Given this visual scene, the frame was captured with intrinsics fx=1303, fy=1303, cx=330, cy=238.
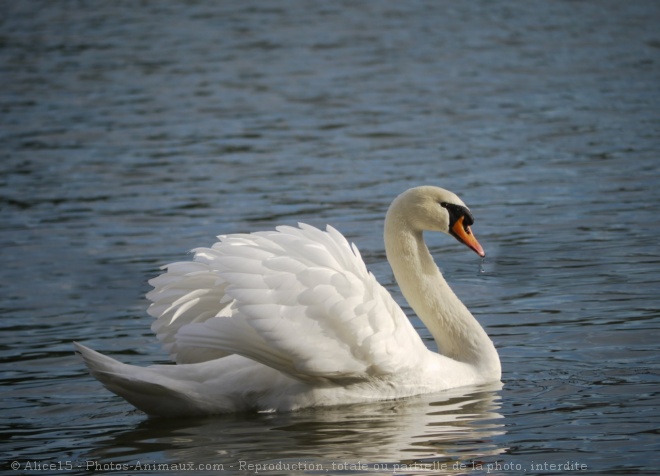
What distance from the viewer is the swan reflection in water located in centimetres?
687

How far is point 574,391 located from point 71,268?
5840 millimetres

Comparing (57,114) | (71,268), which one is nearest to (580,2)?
(57,114)

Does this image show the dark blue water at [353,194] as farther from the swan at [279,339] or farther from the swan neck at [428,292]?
the swan neck at [428,292]

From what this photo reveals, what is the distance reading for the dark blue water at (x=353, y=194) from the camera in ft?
24.1

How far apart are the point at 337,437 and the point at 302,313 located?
2.46 ft

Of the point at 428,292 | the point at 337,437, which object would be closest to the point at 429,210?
the point at 428,292

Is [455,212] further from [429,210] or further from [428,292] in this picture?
[428,292]

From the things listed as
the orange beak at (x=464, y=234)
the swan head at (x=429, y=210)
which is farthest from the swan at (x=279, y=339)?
the swan head at (x=429, y=210)

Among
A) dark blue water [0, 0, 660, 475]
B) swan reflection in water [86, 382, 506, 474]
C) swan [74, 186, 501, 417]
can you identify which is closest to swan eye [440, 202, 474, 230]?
swan [74, 186, 501, 417]

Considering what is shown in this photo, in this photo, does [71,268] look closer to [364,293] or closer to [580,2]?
[364,293]

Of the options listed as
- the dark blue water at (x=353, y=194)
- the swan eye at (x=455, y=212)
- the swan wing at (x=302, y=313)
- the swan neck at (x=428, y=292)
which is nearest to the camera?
the dark blue water at (x=353, y=194)

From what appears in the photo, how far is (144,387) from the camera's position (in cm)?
750

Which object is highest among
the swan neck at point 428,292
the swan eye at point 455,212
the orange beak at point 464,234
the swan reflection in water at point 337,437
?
the swan eye at point 455,212

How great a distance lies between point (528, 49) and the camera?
2414 cm
